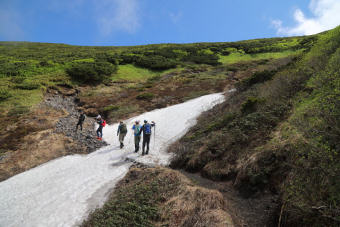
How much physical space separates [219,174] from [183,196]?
2.09 m

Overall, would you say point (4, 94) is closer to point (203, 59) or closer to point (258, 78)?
point (258, 78)

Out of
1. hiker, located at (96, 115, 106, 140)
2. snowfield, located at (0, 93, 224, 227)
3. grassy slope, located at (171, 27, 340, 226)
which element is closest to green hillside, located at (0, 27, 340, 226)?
grassy slope, located at (171, 27, 340, 226)

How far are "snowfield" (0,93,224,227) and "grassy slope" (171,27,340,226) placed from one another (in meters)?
3.04

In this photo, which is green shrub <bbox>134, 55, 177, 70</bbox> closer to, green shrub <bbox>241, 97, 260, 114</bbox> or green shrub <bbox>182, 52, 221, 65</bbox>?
green shrub <bbox>182, 52, 221, 65</bbox>

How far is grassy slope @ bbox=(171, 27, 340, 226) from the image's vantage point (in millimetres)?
3555

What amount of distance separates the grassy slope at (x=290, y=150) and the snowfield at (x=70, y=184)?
3041 mm

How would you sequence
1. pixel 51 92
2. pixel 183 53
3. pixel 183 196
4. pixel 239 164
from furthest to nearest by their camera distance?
pixel 183 53 → pixel 51 92 → pixel 239 164 → pixel 183 196

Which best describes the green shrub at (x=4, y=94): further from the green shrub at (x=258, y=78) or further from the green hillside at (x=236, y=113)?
the green shrub at (x=258, y=78)

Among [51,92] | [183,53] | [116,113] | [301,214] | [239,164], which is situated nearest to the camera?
[301,214]

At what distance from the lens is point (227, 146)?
8039mm

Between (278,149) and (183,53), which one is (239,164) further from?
(183,53)

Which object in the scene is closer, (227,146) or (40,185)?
(227,146)

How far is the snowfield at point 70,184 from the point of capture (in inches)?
286

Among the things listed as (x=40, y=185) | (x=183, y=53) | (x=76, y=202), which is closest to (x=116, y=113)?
(x=40, y=185)
